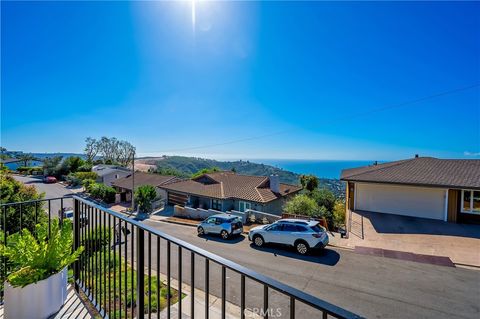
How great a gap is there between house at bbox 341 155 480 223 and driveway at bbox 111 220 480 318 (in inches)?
225

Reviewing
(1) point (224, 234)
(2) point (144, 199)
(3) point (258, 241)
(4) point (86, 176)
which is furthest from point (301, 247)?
(4) point (86, 176)

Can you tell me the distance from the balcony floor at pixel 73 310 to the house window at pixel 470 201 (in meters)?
15.9

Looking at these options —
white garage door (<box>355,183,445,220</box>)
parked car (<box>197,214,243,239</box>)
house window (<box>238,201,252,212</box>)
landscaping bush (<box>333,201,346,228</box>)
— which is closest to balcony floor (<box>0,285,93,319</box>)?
parked car (<box>197,214,243,239</box>)

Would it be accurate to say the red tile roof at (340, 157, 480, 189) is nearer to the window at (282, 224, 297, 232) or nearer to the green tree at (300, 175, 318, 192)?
the window at (282, 224, 297, 232)

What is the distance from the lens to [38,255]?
7.52ft

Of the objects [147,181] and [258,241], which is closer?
[258,241]

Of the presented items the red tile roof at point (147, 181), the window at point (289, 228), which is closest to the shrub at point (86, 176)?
the red tile roof at point (147, 181)

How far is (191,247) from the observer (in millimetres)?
1385

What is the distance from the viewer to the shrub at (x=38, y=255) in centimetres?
224

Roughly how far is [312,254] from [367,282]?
270 centimetres

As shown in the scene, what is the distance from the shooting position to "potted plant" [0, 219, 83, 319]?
7.38ft

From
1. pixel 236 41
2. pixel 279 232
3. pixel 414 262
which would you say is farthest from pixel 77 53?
pixel 414 262

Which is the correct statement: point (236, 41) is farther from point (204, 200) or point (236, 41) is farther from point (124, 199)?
point (124, 199)

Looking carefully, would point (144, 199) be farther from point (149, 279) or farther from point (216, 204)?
point (149, 279)
